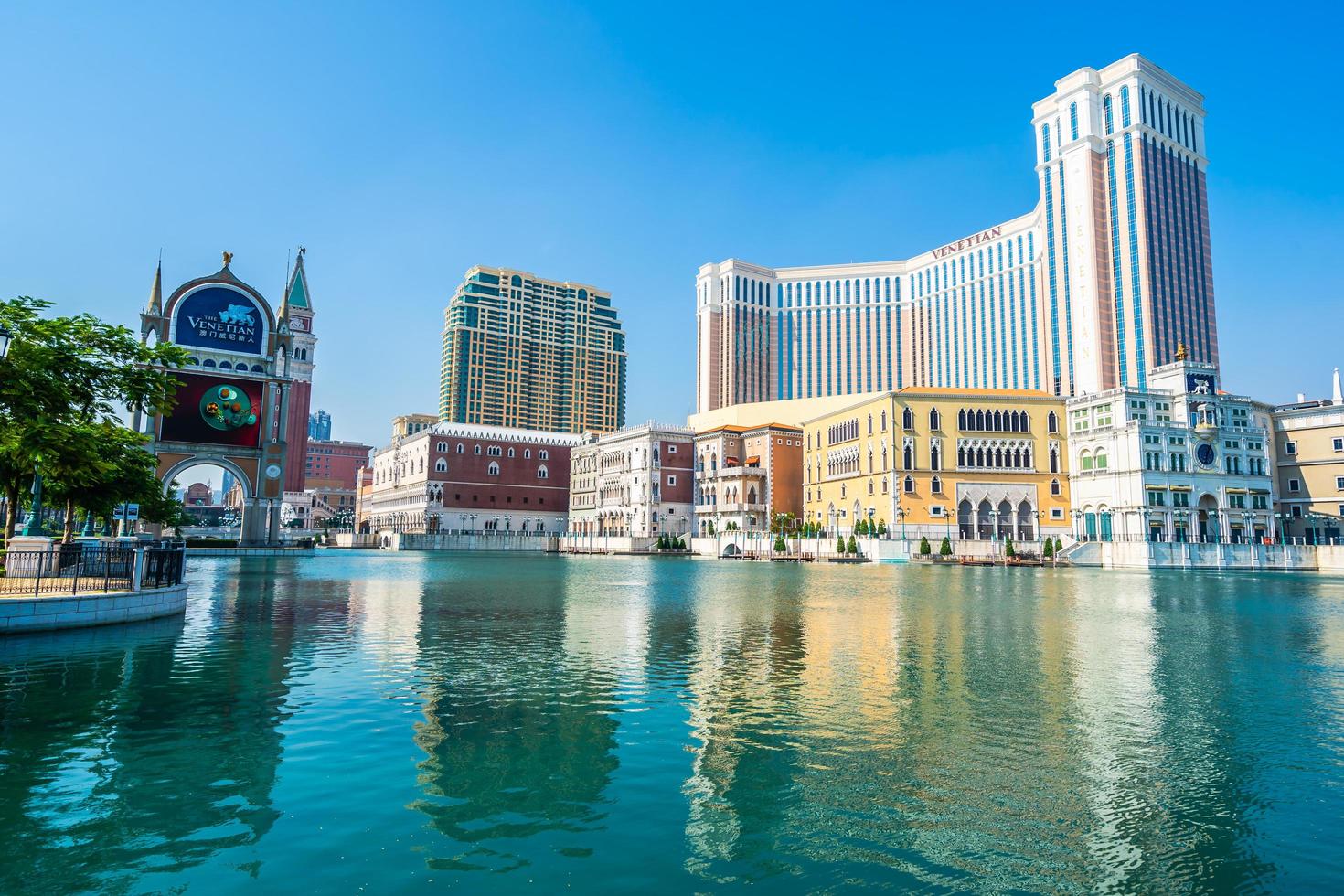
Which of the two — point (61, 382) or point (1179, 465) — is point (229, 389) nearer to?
point (61, 382)

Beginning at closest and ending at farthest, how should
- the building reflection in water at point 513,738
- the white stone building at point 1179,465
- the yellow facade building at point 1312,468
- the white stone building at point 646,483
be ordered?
the building reflection in water at point 513,738 → the white stone building at point 1179,465 → the yellow facade building at point 1312,468 → the white stone building at point 646,483

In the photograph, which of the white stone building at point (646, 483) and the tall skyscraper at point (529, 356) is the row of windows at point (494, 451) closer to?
the white stone building at point (646, 483)

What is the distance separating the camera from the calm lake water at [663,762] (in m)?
7.30

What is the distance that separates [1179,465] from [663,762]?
80.1 m

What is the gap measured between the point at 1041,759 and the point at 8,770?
12.5m

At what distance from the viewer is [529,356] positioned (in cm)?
18488

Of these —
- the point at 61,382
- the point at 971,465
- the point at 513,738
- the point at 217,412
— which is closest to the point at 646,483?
the point at 971,465

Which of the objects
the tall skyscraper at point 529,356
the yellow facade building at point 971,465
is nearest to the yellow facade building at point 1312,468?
the yellow facade building at point 971,465

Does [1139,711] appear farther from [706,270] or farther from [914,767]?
[706,270]

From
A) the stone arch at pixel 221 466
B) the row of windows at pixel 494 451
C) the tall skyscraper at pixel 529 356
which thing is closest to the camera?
the stone arch at pixel 221 466

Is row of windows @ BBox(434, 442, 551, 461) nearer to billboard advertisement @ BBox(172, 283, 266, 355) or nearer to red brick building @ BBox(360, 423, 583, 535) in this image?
red brick building @ BBox(360, 423, 583, 535)

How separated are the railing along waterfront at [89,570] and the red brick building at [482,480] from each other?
9631 centimetres

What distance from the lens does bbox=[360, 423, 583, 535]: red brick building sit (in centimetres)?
12256

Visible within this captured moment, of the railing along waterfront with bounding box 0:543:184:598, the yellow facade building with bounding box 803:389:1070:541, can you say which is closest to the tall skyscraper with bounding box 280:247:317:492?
the yellow facade building with bounding box 803:389:1070:541
